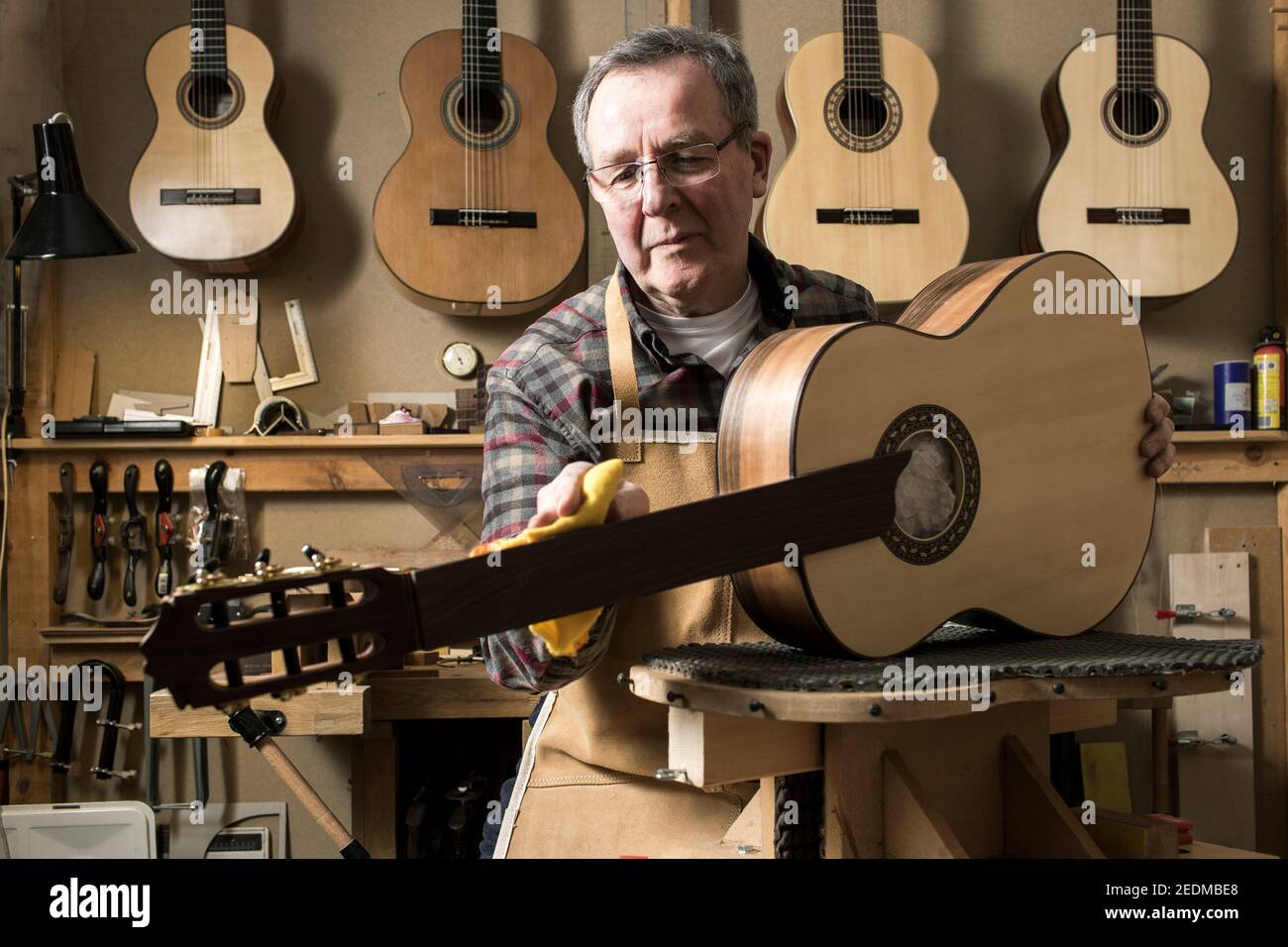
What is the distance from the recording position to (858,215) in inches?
109

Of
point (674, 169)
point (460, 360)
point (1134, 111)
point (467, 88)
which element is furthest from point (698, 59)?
point (1134, 111)

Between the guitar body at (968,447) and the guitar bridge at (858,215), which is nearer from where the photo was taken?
the guitar body at (968,447)

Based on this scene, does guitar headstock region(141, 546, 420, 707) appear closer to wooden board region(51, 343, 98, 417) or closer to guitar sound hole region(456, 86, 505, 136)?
A: guitar sound hole region(456, 86, 505, 136)

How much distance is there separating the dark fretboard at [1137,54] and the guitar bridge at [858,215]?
2.28 ft

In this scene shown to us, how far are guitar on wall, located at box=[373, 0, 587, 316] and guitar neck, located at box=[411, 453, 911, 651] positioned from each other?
6.13 feet

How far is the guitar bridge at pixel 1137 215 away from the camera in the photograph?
2.81 m

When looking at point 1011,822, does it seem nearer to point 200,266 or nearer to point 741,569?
point 741,569

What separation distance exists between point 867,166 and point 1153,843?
6.61ft

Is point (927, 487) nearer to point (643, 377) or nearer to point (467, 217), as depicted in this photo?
point (643, 377)

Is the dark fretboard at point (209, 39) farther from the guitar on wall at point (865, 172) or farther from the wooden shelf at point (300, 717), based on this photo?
the wooden shelf at point (300, 717)

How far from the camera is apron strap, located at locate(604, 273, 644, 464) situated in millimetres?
1392

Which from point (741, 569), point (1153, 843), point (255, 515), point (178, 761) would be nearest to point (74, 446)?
point (255, 515)

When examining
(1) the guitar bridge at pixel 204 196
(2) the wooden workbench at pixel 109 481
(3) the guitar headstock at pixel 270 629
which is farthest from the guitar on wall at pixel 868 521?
(1) the guitar bridge at pixel 204 196

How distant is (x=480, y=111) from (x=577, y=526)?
7.09ft
